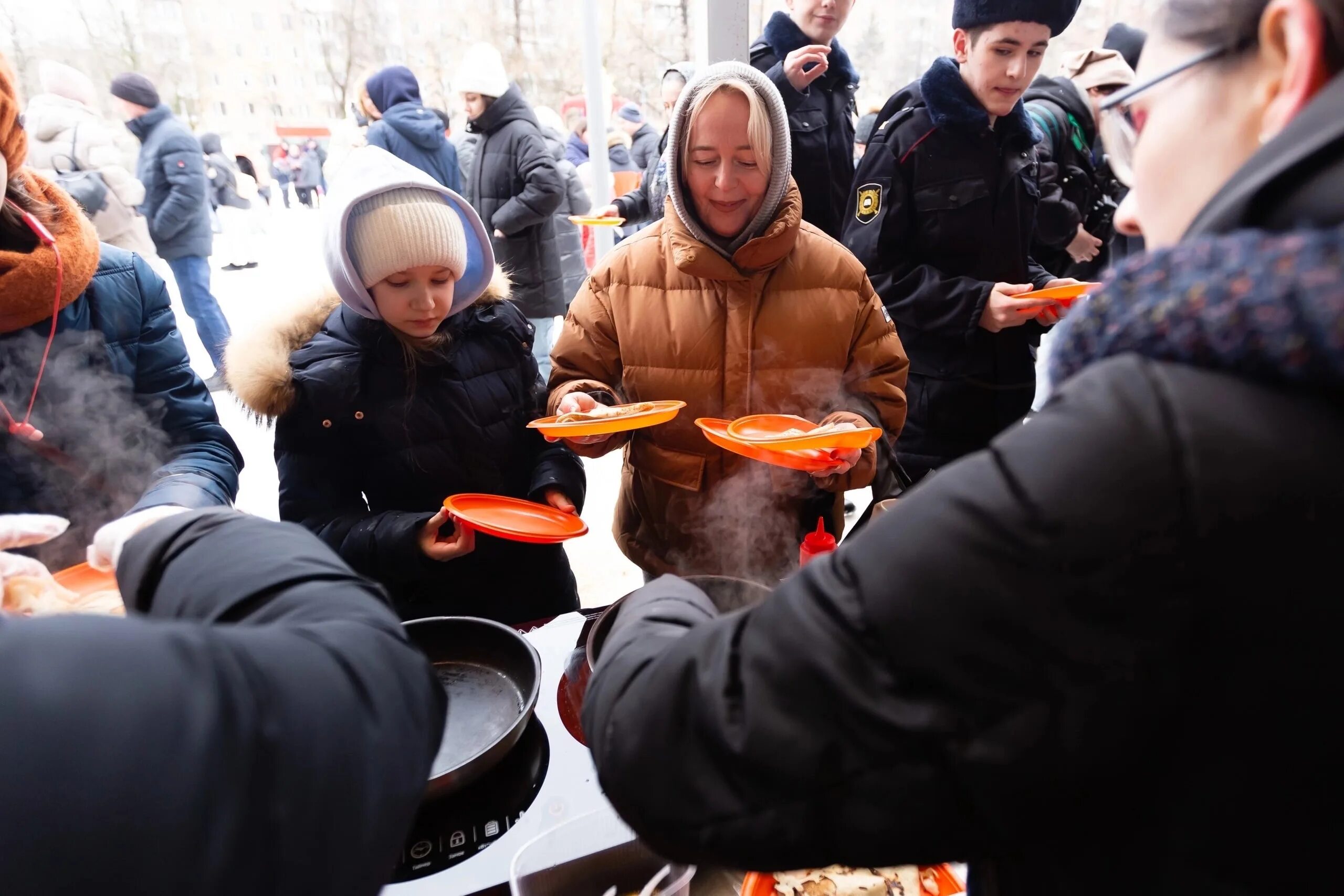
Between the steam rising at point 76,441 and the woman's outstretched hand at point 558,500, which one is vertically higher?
the steam rising at point 76,441

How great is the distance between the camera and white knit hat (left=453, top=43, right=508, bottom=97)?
3.87m

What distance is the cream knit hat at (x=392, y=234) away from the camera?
1.52m

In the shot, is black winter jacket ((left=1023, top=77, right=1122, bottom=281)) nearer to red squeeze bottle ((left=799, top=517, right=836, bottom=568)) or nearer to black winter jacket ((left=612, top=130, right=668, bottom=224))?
black winter jacket ((left=612, top=130, right=668, bottom=224))

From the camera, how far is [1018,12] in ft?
6.70

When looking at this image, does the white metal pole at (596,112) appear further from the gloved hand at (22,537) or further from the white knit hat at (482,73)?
the gloved hand at (22,537)

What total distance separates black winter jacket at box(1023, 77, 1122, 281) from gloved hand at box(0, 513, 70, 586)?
3.18 m

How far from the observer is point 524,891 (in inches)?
35.0

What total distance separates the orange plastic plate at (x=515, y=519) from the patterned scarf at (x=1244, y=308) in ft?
3.41

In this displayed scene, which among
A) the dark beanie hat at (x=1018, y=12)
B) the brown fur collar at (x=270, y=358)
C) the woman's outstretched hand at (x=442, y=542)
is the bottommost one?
the woman's outstretched hand at (x=442, y=542)

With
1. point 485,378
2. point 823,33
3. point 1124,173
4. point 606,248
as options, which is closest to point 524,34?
point 606,248

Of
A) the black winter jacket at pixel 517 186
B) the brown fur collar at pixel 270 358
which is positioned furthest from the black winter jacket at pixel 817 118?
the brown fur collar at pixel 270 358

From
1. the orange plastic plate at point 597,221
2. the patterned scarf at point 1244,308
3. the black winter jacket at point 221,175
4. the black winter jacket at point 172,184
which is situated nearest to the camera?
the patterned scarf at point 1244,308

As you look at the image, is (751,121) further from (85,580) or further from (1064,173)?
(1064,173)

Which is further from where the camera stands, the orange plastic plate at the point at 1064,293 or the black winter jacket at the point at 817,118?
the black winter jacket at the point at 817,118
